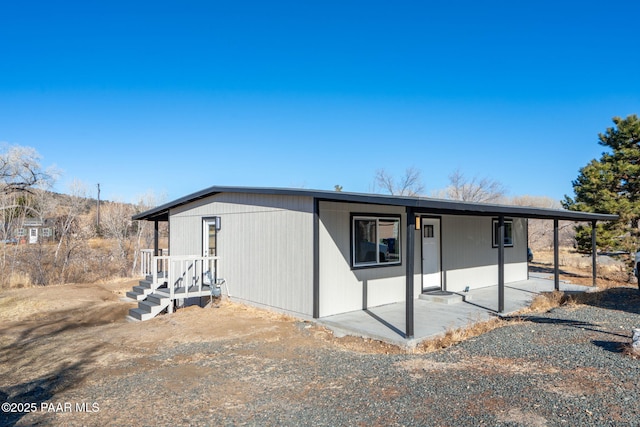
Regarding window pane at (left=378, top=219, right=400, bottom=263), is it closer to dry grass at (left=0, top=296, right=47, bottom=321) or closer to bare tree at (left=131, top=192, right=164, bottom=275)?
dry grass at (left=0, top=296, right=47, bottom=321)

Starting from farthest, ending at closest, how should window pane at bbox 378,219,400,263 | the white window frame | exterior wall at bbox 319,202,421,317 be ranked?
the white window frame
window pane at bbox 378,219,400,263
exterior wall at bbox 319,202,421,317

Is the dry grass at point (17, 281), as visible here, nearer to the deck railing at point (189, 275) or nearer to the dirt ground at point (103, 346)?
the dirt ground at point (103, 346)

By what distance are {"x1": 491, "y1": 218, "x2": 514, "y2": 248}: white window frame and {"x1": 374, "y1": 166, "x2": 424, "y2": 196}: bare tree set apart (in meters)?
17.6

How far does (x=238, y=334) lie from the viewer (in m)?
6.89

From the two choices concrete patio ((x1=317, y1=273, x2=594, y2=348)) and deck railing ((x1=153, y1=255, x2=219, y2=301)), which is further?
deck railing ((x1=153, y1=255, x2=219, y2=301))

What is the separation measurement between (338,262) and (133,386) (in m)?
4.27

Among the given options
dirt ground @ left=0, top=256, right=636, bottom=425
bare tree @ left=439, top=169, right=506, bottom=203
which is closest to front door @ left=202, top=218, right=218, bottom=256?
dirt ground @ left=0, top=256, right=636, bottom=425

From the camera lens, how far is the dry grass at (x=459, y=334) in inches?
237

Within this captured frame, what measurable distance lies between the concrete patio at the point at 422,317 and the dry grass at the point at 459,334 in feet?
0.34

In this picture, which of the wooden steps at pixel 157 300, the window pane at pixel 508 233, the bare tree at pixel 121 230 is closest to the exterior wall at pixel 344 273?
the wooden steps at pixel 157 300


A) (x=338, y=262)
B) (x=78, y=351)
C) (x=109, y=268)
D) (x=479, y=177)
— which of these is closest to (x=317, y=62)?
(x=338, y=262)

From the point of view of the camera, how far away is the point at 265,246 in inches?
341

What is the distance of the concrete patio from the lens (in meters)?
6.46

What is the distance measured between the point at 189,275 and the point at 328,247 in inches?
202
